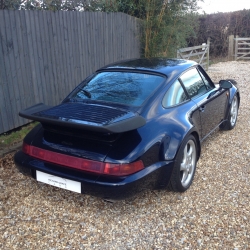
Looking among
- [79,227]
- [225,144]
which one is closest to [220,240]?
Result: [79,227]

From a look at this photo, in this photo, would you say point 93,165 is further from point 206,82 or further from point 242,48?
point 242,48

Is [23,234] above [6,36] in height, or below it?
below

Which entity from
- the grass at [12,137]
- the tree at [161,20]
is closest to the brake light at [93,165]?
the grass at [12,137]

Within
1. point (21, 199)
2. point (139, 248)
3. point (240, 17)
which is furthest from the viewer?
point (240, 17)

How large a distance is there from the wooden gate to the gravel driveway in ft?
45.8

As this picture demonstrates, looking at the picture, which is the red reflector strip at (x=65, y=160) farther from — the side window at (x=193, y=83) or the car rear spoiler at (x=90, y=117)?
the side window at (x=193, y=83)

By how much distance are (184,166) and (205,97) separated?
121 cm

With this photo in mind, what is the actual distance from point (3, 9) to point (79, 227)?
141 inches

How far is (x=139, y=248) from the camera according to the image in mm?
2523

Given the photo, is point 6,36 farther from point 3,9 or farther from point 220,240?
point 220,240

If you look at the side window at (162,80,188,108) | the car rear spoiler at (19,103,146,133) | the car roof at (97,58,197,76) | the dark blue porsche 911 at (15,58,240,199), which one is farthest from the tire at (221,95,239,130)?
the car rear spoiler at (19,103,146,133)

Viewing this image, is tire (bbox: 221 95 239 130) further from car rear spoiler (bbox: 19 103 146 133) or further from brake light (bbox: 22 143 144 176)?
brake light (bbox: 22 143 144 176)

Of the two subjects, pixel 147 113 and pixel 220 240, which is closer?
pixel 220 240

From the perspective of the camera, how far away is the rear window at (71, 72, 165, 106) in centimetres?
325
